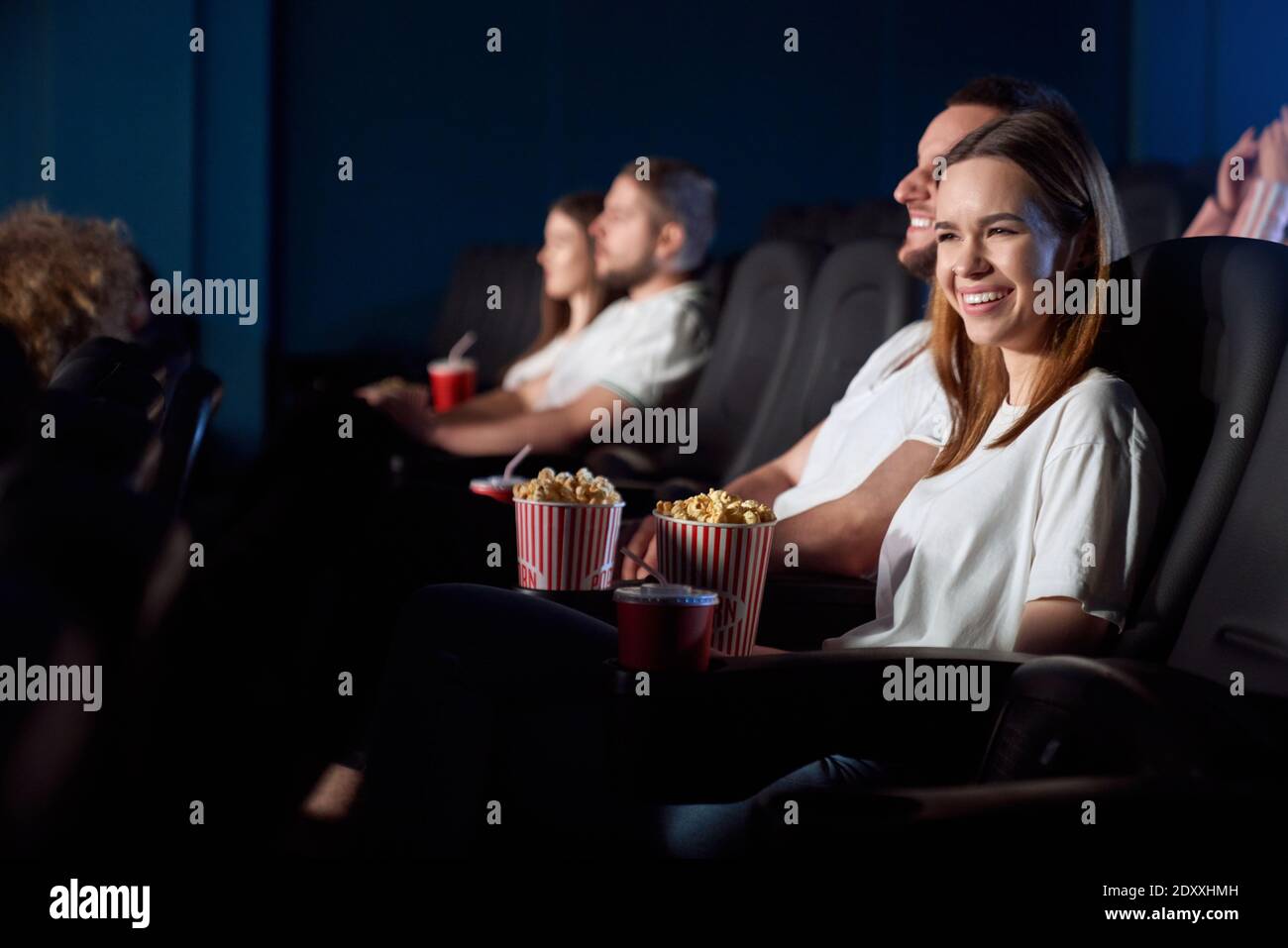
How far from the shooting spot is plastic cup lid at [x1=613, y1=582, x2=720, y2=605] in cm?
113

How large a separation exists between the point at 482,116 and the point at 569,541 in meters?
4.50

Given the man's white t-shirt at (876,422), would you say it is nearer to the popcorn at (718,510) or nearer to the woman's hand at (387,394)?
the popcorn at (718,510)

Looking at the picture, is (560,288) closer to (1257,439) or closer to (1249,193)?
(1249,193)

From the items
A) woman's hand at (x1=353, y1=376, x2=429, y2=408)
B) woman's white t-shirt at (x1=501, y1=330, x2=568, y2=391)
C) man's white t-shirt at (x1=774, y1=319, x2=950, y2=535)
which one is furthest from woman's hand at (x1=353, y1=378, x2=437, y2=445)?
man's white t-shirt at (x1=774, y1=319, x2=950, y2=535)

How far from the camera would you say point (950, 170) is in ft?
4.85

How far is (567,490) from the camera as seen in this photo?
1604mm

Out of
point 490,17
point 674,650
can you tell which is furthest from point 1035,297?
point 490,17

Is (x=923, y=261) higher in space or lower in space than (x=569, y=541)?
higher

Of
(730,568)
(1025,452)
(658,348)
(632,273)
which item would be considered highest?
(632,273)

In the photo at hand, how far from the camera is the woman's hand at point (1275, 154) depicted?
296cm

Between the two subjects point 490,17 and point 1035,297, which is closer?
point 1035,297

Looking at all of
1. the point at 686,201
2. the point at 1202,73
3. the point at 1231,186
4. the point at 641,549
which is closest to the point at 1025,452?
the point at 641,549

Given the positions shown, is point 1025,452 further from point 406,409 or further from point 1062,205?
point 406,409
